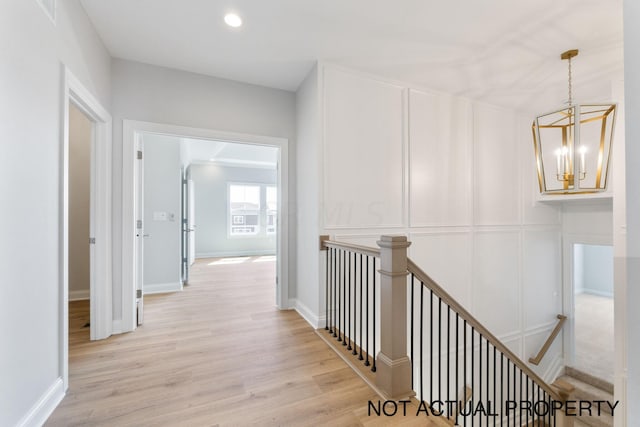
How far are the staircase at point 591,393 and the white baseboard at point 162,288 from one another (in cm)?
596

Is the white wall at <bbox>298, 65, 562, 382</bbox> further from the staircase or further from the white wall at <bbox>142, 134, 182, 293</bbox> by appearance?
the white wall at <bbox>142, 134, 182, 293</bbox>

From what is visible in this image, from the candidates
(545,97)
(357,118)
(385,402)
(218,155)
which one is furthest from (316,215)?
(218,155)

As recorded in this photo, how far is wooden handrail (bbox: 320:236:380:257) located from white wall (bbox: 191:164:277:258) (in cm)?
565

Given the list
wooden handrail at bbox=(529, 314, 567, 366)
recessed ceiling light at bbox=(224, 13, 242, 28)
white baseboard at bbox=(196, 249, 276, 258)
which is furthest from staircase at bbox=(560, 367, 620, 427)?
white baseboard at bbox=(196, 249, 276, 258)

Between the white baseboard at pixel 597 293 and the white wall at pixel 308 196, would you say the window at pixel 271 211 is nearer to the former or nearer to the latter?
the white wall at pixel 308 196

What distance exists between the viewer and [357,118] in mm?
2895

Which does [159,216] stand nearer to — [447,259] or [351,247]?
[351,247]

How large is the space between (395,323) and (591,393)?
4.69m

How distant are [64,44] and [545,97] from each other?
522cm

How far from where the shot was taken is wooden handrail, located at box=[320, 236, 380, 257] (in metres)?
1.99

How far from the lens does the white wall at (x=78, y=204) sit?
3574 mm

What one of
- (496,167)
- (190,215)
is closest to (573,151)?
(496,167)

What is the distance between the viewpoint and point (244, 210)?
7945 mm

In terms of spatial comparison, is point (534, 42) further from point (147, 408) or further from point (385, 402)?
point (147, 408)
